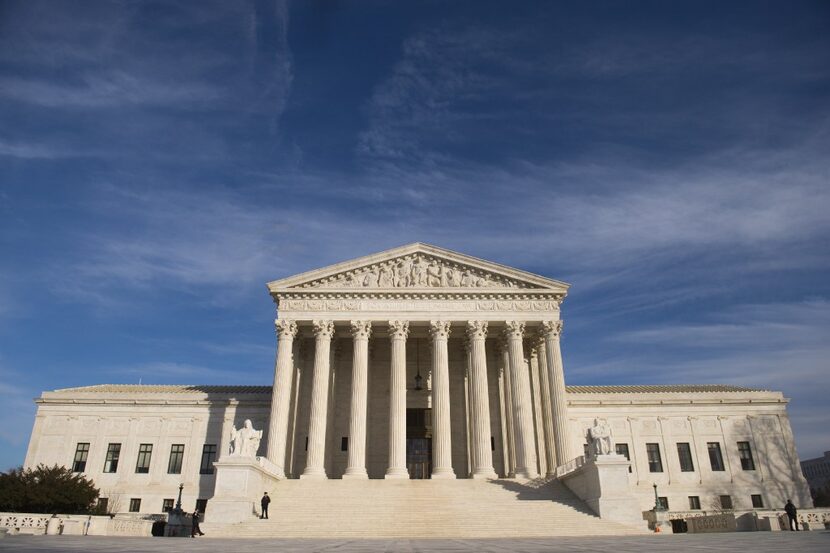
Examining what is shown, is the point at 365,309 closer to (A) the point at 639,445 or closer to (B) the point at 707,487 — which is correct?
(A) the point at 639,445

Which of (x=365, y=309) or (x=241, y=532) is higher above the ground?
(x=365, y=309)

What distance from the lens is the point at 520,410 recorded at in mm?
40062

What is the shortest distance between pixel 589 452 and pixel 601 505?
3290 millimetres

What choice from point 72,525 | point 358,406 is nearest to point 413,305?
point 358,406

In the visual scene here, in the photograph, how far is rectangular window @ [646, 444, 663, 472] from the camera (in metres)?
46.8

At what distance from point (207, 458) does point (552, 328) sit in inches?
1187

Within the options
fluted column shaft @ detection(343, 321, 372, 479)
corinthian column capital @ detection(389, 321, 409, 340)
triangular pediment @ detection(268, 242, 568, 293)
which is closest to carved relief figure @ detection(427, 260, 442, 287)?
triangular pediment @ detection(268, 242, 568, 293)

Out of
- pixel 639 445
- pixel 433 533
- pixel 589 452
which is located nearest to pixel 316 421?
pixel 433 533

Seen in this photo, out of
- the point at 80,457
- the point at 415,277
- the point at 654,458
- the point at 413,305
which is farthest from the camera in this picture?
the point at 654,458

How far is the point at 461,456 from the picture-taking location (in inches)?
1750

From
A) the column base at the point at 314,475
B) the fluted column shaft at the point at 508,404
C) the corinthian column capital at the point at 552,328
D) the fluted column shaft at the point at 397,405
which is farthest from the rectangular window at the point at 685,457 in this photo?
the column base at the point at 314,475

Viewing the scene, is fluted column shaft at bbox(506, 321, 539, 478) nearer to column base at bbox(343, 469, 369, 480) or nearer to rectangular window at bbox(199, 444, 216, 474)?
column base at bbox(343, 469, 369, 480)

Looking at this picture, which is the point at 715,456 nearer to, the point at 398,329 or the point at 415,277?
the point at 398,329

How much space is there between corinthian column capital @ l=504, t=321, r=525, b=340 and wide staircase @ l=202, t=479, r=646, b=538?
10.5 meters
